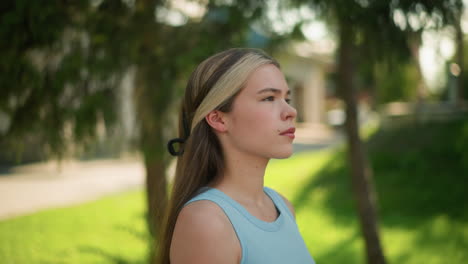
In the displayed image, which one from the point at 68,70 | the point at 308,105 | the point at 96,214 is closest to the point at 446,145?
the point at 96,214

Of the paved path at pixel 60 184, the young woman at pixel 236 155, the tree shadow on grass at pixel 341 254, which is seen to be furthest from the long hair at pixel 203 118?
the paved path at pixel 60 184

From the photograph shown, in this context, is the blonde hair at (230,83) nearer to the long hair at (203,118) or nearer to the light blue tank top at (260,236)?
the long hair at (203,118)

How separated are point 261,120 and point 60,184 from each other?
10.5 meters

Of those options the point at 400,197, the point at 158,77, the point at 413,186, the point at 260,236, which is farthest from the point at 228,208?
the point at 413,186

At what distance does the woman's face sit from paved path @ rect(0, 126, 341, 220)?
19.8 feet

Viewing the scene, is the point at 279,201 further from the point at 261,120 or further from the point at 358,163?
the point at 358,163

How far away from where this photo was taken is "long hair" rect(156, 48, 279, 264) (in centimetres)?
157

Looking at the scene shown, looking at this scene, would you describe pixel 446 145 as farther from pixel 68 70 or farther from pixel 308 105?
pixel 308 105

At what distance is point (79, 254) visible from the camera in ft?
19.3

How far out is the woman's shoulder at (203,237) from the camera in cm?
133

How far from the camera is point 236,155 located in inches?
63.9

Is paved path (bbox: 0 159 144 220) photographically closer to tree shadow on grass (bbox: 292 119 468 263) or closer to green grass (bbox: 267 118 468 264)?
green grass (bbox: 267 118 468 264)

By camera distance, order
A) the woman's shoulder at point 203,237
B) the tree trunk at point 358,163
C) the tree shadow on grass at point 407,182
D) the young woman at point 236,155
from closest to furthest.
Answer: the woman's shoulder at point 203,237 < the young woman at point 236,155 < the tree trunk at point 358,163 < the tree shadow on grass at point 407,182

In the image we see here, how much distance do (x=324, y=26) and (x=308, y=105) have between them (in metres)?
20.9
